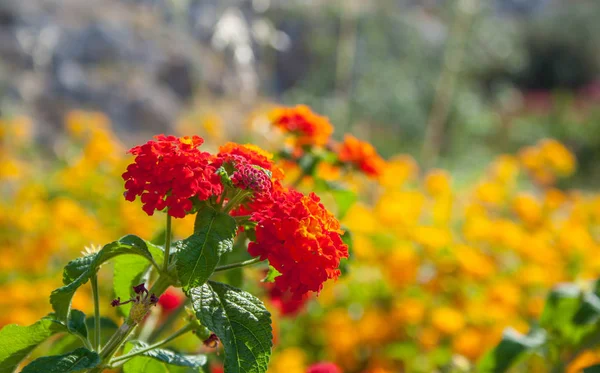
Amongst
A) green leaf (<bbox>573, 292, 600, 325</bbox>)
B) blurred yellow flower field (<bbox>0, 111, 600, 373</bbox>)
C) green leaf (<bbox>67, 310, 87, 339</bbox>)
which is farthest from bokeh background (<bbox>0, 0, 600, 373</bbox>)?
green leaf (<bbox>67, 310, 87, 339</bbox>)

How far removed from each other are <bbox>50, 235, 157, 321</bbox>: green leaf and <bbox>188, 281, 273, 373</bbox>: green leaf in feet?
0.23

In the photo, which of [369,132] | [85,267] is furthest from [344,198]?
[369,132]

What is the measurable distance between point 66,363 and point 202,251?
0.56 feet

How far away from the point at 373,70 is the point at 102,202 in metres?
5.76

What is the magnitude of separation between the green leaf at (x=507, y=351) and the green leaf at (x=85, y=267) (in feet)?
2.52

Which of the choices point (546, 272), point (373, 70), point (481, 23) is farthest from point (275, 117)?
point (481, 23)

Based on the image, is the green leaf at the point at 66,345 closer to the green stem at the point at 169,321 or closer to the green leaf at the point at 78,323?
the green leaf at the point at 78,323

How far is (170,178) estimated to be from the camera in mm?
665

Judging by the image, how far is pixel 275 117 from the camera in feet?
4.16

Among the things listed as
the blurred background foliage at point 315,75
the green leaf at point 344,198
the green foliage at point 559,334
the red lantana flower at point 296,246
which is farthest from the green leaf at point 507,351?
the blurred background foliage at point 315,75

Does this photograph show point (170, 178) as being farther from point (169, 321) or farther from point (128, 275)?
point (169, 321)

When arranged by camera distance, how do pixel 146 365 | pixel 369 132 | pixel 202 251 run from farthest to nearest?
1. pixel 369 132
2. pixel 146 365
3. pixel 202 251

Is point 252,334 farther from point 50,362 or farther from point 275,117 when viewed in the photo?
point 275,117

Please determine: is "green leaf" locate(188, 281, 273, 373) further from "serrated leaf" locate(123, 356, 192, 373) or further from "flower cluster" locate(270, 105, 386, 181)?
"flower cluster" locate(270, 105, 386, 181)
